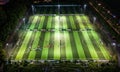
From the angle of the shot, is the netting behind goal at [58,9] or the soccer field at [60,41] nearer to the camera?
the soccer field at [60,41]

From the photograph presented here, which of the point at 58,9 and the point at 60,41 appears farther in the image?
the point at 58,9

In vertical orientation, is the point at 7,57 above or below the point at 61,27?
below

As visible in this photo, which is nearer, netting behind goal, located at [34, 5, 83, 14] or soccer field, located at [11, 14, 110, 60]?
soccer field, located at [11, 14, 110, 60]

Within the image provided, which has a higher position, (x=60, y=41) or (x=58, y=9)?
(x=58, y=9)

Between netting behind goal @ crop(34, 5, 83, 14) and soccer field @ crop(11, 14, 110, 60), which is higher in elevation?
netting behind goal @ crop(34, 5, 83, 14)

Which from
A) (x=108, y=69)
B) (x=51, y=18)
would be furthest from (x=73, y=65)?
(x=51, y=18)

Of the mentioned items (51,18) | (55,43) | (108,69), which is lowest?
(108,69)

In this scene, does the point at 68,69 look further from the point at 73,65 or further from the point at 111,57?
the point at 111,57

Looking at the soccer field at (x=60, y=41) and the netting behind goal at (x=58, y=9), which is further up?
the netting behind goal at (x=58, y=9)
